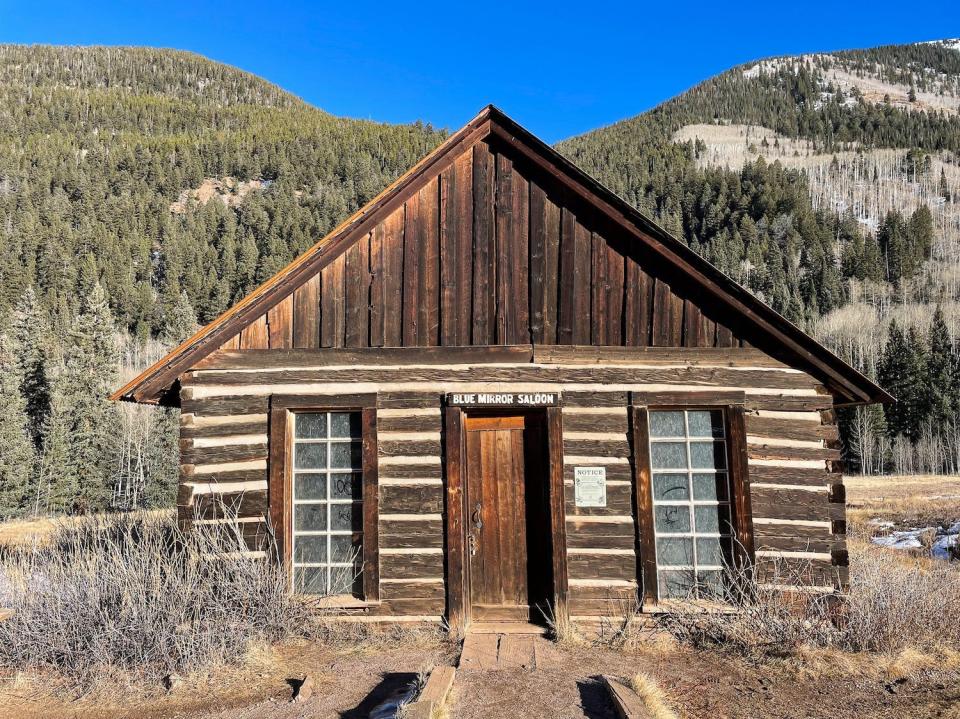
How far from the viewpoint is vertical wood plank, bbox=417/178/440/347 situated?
7.52m

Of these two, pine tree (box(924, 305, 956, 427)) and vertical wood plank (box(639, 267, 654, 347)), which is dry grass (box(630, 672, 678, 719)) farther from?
pine tree (box(924, 305, 956, 427))

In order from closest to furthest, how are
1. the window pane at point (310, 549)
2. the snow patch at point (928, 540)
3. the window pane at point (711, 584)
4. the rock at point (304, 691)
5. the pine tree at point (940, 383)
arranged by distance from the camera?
1. the rock at point (304, 691)
2. the window pane at point (711, 584)
3. the window pane at point (310, 549)
4. the snow patch at point (928, 540)
5. the pine tree at point (940, 383)

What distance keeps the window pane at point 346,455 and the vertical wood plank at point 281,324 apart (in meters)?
1.30

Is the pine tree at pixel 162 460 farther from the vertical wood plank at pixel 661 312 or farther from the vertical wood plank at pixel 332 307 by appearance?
the vertical wood plank at pixel 661 312

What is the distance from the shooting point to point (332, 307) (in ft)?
24.7

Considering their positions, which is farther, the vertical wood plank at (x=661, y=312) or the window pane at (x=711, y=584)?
the vertical wood plank at (x=661, y=312)

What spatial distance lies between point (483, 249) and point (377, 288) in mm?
1339

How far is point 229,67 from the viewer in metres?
190

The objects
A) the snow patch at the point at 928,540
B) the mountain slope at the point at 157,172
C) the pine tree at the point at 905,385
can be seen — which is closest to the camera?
the snow patch at the point at 928,540

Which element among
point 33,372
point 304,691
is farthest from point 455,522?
point 33,372

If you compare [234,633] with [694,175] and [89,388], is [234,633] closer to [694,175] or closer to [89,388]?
[89,388]

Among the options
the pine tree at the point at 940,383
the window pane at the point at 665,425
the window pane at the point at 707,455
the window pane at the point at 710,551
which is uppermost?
the pine tree at the point at 940,383

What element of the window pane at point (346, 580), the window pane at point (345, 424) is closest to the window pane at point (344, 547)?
the window pane at point (346, 580)

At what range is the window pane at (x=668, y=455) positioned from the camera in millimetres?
7340
